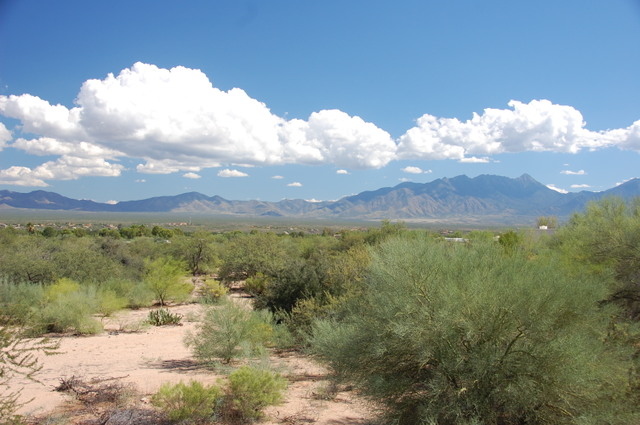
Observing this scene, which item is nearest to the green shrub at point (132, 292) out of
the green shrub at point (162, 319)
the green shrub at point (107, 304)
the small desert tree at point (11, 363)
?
the green shrub at point (107, 304)

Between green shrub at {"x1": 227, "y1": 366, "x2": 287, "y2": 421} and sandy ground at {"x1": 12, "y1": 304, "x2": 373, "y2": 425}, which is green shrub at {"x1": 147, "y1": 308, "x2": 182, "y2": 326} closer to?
sandy ground at {"x1": 12, "y1": 304, "x2": 373, "y2": 425}

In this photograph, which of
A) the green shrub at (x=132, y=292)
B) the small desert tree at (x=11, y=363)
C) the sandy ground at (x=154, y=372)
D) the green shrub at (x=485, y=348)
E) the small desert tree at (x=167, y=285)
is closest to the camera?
the green shrub at (x=485, y=348)

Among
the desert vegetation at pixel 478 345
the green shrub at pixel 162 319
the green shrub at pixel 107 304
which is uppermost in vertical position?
the desert vegetation at pixel 478 345

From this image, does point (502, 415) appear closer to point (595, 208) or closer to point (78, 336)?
point (595, 208)

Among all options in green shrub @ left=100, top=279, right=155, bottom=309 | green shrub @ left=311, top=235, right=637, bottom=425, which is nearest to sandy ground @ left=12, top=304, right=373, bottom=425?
green shrub @ left=311, top=235, right=637, bottom=425

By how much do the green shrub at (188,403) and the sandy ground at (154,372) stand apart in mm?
1187

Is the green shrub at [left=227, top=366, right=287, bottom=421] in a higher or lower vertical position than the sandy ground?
higher

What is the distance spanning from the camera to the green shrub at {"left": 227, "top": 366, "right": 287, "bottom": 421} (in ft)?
29.6

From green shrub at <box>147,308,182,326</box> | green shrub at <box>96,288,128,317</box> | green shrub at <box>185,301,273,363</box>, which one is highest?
green shrub at <box>185,301,273,363</box>

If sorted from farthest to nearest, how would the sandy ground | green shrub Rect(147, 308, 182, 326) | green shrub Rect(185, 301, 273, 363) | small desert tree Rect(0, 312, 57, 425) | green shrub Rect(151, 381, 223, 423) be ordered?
green shrub Rect(147, 308, 182, 326), green shrub Rect(185, 301, 273, 363), the sandy ground, green shrub Rect(151, 381, 223, 423), small desert tree Rect(0, 312, 57, 425)

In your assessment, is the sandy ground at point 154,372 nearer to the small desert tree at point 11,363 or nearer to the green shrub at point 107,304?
the small desert tree at point 11,363

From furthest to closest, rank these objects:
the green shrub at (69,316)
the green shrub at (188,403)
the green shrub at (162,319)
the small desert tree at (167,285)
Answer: the small desert tree at (167,285)
the green shrub at (162,319)
the green shrub at (69,316)
the green shrub at (188,403)

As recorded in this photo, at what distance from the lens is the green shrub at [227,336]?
13.5m

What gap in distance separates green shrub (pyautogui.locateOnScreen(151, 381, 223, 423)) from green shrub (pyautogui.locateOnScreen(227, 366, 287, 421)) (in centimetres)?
38
